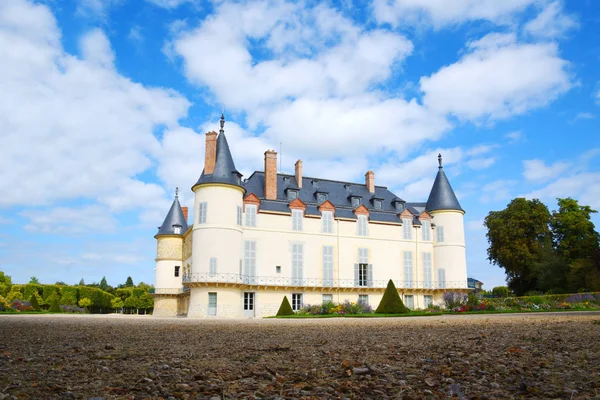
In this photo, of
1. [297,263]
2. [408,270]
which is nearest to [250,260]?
[297,263]

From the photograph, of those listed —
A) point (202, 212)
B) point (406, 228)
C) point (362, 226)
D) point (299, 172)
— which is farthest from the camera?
point (406, 228)

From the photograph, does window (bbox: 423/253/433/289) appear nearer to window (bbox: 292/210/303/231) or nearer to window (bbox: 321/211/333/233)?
window (bbox: 321/211/333/233)

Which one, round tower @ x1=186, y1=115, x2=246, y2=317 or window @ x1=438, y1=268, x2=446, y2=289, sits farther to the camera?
window @ x1=438, y1=268, x2=446, y2=289

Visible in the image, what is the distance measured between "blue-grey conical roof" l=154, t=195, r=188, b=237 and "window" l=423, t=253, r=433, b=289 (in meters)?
18.2

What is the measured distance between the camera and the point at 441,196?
39.0 meters

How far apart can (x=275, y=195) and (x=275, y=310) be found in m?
7.72

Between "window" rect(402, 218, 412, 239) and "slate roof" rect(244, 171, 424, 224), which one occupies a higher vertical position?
"slate roof" rect(244, 171, 424, 224)

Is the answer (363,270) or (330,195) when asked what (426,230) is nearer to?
(363,270)

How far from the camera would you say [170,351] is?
6.74m

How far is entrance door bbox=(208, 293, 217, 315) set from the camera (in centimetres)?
3092

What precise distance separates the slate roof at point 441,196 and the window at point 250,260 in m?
14.5

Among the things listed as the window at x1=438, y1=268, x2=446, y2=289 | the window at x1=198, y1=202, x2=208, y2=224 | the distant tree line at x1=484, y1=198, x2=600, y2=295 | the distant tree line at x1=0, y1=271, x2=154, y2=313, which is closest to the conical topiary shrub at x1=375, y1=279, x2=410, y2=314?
the window at x1=438, y1=268, x2=446, y2=289

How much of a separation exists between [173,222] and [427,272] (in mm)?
19385

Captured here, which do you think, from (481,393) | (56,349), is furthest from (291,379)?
(56,349)
